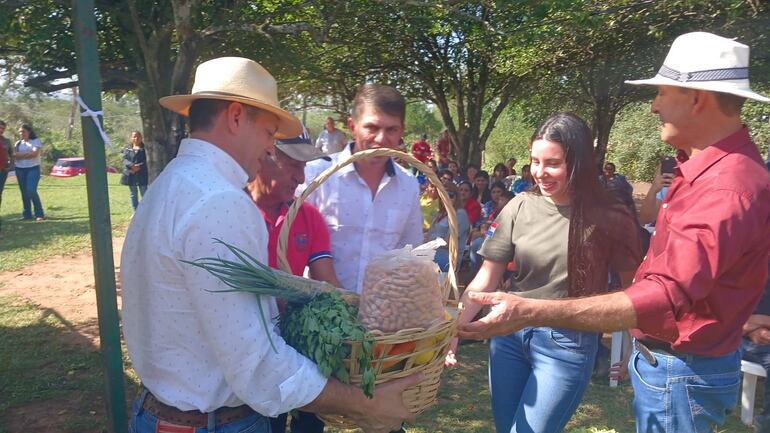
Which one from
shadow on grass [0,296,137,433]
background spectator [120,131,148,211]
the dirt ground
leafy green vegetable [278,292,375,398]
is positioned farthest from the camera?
background spectator [120,131,148,211]

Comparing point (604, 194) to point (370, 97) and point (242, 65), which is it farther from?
point (242, 65)

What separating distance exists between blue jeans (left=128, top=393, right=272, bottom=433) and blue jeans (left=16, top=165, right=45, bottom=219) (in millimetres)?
12972

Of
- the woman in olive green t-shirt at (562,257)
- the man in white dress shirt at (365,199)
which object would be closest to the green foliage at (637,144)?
the woman in olive green t-shirt at (562,257)

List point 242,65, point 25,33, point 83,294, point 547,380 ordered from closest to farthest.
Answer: point 242,65, point 547,380, point 25,33, point 83,294

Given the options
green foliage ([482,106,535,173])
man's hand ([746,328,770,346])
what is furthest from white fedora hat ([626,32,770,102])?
green foliage ([482,106,535,173])

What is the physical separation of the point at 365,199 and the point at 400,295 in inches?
47.7

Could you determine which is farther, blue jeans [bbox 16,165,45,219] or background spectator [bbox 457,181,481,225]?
blue jeans [bbox 16,165,45,219]

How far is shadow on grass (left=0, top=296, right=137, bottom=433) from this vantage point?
422 centimetres

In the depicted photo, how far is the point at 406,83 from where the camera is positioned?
17844 millimetres

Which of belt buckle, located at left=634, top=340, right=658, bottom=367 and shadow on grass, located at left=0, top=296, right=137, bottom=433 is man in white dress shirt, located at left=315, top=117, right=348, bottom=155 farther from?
belt buckle, located at left=634, top=340, right=658, bottom=367

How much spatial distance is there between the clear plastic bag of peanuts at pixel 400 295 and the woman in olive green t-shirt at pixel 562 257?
740mm

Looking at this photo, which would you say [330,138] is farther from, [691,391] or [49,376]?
[691,391]

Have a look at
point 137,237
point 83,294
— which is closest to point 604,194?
point 137,237

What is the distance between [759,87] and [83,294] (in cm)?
1634
